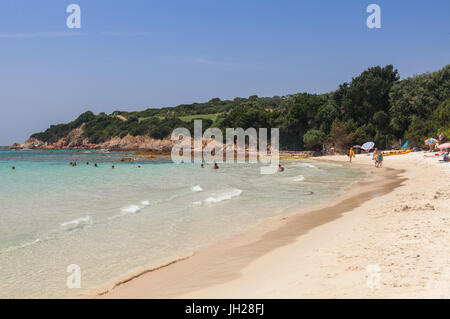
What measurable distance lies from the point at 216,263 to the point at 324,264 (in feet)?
8.45

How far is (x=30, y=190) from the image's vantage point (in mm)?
23203

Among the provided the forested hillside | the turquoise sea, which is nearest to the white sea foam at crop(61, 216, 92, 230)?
the turquoise sea

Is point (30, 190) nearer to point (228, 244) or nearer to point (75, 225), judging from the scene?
point (75, 225)

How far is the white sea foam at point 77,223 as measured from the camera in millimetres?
12164

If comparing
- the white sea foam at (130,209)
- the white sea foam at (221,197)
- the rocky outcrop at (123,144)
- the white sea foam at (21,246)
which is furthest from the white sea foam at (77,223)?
the rocky outcrop at (123,144)

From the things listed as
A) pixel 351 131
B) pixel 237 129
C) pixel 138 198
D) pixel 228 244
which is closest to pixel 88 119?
pixel 237 129

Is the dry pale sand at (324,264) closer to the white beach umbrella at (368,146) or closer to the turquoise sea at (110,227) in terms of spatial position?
the turquoise sea at (110,227)

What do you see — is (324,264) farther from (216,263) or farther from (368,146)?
(368,146)

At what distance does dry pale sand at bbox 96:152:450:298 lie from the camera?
5.35m

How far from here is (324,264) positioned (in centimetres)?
678

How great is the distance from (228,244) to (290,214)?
478 centimetres

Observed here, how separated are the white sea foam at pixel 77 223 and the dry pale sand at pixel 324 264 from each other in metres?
5.61

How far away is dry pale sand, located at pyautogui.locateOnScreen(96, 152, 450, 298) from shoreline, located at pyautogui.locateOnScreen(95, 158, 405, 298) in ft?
0.06

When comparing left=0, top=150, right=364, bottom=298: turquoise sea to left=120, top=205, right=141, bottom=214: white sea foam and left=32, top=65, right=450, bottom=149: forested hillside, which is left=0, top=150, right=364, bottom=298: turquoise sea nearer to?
left=120, top=205, right=141, bottom=214: white sea foam
